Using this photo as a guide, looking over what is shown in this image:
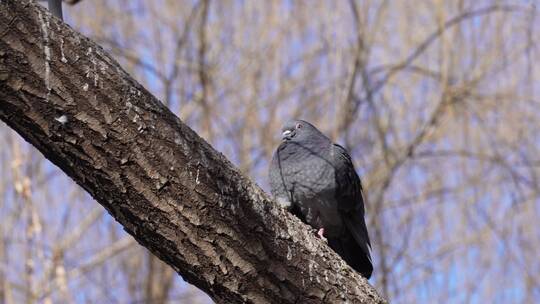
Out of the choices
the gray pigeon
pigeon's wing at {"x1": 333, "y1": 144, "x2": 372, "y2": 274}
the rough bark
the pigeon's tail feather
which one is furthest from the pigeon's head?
the rough bark

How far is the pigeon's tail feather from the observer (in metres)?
4.12

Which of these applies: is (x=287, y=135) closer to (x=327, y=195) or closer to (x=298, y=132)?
(x=298, y=132)

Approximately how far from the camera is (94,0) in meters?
7.20

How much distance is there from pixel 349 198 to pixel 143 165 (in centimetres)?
217

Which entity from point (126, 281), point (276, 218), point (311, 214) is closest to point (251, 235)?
point (276, 218)

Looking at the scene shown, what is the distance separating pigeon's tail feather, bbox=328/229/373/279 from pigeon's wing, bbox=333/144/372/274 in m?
0.05

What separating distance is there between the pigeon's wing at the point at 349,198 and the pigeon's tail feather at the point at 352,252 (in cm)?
5

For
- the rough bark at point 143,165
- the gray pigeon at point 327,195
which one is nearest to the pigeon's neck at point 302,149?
the gray pigeon at point 327,195

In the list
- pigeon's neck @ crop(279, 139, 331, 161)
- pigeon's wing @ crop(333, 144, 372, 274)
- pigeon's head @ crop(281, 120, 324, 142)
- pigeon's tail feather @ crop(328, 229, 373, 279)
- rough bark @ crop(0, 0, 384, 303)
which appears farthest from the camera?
pigeon's head @ crop(281, 120, 324, 142)

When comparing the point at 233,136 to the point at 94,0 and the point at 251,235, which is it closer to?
the point at 94,0

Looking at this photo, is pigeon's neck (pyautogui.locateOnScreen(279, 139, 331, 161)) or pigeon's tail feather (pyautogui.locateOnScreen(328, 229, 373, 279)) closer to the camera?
pigeon's tail feather (pyautogui.locateOnScreen(328, 229, 373, 279))

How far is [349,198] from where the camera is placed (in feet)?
14.0

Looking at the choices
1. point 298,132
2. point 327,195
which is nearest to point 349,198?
point 327,195

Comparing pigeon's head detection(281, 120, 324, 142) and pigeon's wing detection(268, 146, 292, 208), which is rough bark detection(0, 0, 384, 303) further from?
pigeon's head detection(281, 120, 324, 142)
